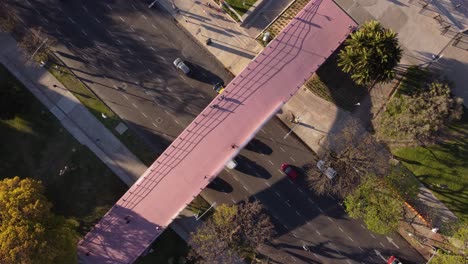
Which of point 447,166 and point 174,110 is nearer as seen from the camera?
point 447,166

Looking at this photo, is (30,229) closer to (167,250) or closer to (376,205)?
(167,250)

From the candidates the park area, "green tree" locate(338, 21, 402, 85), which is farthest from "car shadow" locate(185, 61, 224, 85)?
the park area

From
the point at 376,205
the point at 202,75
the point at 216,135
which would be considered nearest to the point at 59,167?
the point at 216,135

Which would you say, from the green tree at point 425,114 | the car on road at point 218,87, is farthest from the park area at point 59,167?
the green tree at point 425,114

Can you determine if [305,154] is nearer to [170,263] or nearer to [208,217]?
[208,217]

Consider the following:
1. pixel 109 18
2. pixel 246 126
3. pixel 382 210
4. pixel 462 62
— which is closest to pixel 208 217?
pixel 246 126

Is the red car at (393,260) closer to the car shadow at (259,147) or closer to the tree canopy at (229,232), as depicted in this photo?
the tree canopy at (229,232)
